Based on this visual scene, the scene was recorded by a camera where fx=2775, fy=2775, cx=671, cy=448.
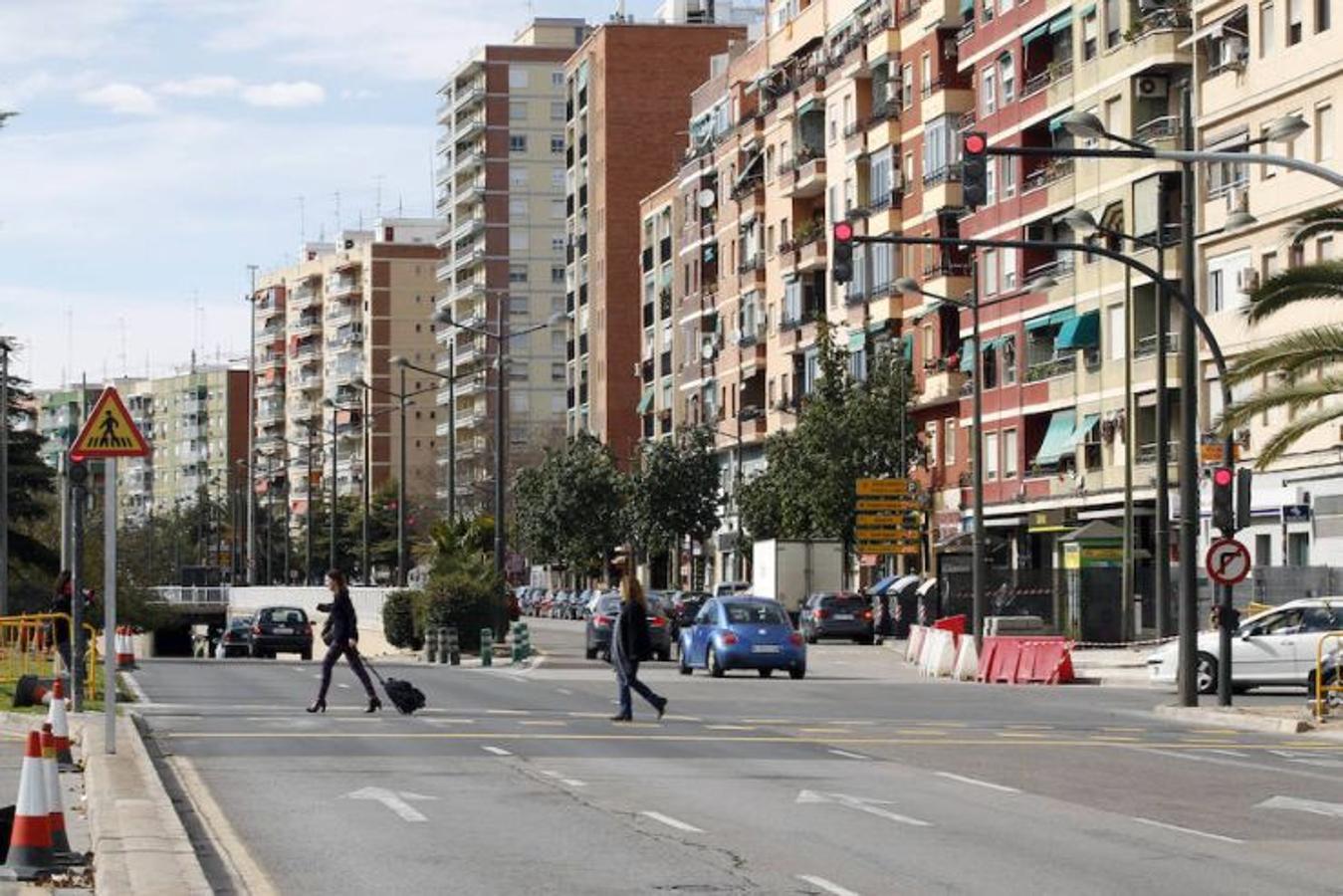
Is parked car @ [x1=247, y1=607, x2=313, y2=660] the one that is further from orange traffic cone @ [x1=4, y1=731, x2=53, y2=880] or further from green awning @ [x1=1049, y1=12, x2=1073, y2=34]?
orange traffic cone @ [x1=4, y1=731, x2=53, y2=880]

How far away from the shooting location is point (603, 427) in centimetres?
14175

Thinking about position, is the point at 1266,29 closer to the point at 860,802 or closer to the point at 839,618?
the point at 839,618

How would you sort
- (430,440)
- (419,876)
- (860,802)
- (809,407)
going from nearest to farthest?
(419,876) < (860,802) < (809,407) < (430,440)

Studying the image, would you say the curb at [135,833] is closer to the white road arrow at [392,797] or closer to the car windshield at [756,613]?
the white road arrow at [392,797]

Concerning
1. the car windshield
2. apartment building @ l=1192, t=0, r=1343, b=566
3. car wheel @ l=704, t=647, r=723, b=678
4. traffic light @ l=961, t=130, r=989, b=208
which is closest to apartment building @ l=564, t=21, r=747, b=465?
apartment building @ l=1192, t=0, r=1343, b=566

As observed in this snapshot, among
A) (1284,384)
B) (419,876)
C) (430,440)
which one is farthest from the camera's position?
(430,440)

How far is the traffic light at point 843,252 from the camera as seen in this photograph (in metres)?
32.2

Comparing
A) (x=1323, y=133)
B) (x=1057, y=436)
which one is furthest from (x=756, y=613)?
(x=1057, y=436)

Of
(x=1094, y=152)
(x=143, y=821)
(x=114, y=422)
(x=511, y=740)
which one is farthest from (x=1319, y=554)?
(x=143, y=821)

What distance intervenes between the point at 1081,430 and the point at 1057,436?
2158 millimetres

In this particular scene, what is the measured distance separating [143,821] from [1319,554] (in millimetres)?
47946

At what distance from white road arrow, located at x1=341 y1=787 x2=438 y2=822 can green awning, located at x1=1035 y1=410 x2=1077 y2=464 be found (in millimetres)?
56046

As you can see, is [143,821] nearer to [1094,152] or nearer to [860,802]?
[860,802]

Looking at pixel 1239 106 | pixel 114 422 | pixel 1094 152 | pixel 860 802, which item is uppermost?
pixel 1239 106
